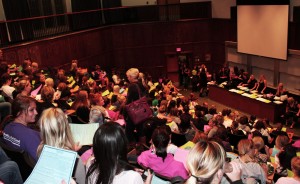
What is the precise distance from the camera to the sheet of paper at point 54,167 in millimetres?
1851

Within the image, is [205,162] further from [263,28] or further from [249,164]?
[263,28]

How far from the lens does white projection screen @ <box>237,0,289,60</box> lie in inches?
467

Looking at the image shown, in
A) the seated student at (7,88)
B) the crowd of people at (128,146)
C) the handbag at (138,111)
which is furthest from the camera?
the seated student at (7,88)

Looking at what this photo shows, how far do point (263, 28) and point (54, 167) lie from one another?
12.4 meters

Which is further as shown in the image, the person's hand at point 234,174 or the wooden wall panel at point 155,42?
the wooden wall panel at point 155,42

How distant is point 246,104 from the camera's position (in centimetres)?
1173

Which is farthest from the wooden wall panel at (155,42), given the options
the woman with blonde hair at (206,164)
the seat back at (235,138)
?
the woman with blonde hair at (206,164)

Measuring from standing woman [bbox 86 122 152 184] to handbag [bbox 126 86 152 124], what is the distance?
2955 mm

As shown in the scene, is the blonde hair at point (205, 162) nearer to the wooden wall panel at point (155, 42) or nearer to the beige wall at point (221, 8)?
the wooden wall panel at point (155, 42)

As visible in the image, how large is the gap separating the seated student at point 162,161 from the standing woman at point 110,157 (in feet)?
3.61

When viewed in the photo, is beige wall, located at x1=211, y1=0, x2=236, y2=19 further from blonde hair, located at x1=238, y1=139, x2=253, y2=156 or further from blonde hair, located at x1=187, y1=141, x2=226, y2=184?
blonde hair, located at x1=187, y1=141, x2=226, y2=184

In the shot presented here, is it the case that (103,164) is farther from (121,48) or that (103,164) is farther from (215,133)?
(121,48)

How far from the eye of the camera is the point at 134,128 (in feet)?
17.3

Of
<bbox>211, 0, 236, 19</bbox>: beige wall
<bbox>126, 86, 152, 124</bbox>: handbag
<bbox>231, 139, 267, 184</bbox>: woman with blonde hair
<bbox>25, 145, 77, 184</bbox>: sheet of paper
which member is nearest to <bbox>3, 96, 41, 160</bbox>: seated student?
<bbox>25, 145, 77, 184</bbox>: sheet of paper
